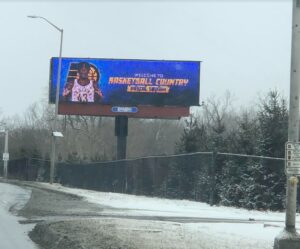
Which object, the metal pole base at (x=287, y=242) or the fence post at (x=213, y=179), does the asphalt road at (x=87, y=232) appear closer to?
the metal pole base at (x=287, y=242)

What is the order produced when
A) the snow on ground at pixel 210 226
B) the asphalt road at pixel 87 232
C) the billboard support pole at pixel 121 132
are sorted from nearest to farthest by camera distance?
the asphalt road at pixel 87 232
the snow on ground at pixel 210 226
the billboard support pole at pixel 121 132

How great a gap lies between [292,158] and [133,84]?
33.2 metres

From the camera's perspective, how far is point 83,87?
42.7 m

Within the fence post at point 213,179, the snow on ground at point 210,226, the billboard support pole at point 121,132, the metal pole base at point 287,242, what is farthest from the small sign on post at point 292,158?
the billboard support pole at point 121,132

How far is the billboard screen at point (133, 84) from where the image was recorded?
1687 inches

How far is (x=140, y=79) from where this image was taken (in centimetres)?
Result: 4300

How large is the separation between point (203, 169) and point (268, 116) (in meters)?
3.24

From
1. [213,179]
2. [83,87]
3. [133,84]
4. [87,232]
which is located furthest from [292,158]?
[83,87]

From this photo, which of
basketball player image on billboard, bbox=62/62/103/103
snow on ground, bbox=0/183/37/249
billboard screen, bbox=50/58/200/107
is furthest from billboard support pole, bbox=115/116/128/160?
snow on ground, bbox=0/183/37/249

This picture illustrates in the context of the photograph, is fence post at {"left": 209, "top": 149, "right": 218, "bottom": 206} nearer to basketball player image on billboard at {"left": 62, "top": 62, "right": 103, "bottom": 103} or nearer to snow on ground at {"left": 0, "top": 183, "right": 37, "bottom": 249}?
snow on ground at {"left": 0, "top": 183, "right": 37, "bottom": 249}

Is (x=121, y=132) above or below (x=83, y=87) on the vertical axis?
below

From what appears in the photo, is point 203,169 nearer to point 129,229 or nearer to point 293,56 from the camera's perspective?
point 129,229

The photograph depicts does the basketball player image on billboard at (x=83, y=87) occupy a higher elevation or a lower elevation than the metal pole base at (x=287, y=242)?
higher

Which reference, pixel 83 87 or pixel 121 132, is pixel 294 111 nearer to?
pixel 83 87
